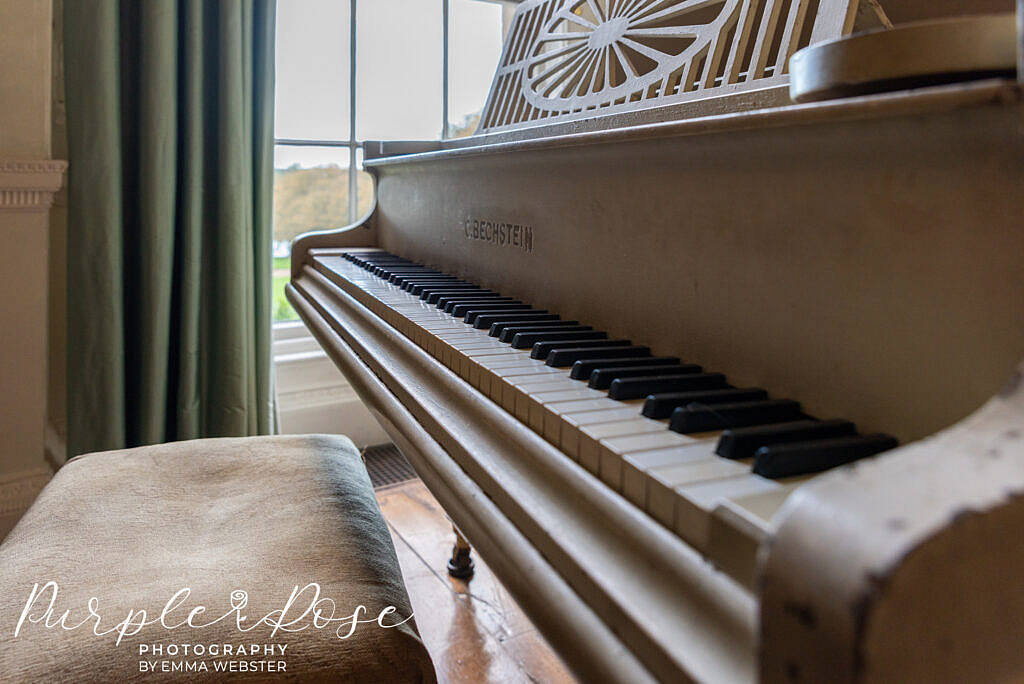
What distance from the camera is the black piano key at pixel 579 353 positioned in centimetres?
84

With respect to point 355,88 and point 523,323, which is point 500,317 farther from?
point 355,88

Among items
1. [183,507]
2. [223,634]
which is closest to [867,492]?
[223,634]

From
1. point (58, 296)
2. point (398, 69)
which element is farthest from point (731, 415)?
point (398, 69)

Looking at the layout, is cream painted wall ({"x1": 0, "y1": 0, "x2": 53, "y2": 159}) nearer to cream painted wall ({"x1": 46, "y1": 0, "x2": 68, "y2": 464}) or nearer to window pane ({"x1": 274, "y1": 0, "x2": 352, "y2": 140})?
cream painted wall ({"x1": 46, "y1": 0, "x2": 68, "y2": 464})

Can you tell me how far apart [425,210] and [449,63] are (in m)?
1.47

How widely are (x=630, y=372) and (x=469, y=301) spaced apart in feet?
1.61

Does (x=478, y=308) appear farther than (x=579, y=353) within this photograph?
Answer: Yes

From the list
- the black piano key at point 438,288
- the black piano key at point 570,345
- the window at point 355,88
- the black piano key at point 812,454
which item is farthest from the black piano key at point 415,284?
the window at point 355,88

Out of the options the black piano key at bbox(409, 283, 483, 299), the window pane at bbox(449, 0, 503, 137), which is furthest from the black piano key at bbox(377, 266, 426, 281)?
the window pane at bbox(449, 0, 503, 137)

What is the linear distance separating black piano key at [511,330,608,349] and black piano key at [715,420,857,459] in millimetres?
366

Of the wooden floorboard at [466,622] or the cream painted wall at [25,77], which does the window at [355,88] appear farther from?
the wooden floorboard at [466,622]

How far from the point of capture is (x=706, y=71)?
38.1 inches

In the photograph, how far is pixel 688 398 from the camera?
0.66 meters

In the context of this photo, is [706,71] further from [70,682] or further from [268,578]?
[70,682]
